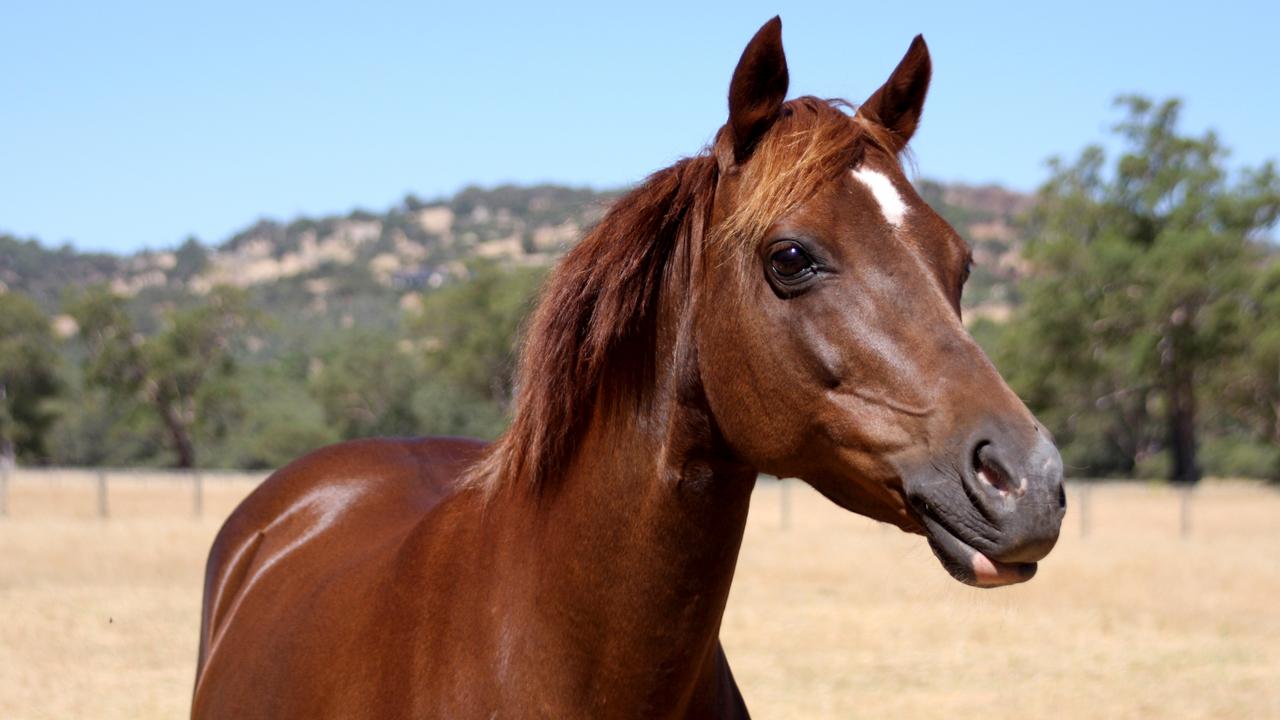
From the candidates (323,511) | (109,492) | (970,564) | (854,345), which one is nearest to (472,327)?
(109,492)

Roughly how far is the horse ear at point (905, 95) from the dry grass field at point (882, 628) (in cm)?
86

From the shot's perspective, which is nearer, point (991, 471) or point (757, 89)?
point (991, 471)

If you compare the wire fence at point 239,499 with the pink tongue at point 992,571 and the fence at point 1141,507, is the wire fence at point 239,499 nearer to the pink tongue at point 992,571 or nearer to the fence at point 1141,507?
the fence at point 1141,507

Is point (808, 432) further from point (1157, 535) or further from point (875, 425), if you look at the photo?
point (1157, 535)

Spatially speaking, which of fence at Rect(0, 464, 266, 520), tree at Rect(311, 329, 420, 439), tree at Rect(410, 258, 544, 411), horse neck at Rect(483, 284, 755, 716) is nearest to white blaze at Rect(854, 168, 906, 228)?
horse neck at Rect(483, 284, 755, 716)

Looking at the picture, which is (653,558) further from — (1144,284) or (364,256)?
(364,256)

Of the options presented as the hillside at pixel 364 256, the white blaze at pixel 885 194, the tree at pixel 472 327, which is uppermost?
the white blaze at pixel 885 194

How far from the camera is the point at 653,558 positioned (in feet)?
7.22

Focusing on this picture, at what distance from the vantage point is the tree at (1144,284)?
35.6 metres

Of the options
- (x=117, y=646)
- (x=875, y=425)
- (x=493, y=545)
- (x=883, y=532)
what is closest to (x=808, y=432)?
(x=875, y=425)

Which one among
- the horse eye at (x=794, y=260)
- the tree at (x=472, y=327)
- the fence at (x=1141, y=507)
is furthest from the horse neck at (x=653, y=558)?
the tree at (x=472, y=327)

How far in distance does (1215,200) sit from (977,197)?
410 feet

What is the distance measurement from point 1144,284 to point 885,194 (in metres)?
37.7

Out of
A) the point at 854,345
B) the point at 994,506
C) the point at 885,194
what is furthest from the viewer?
the point at 885,194
